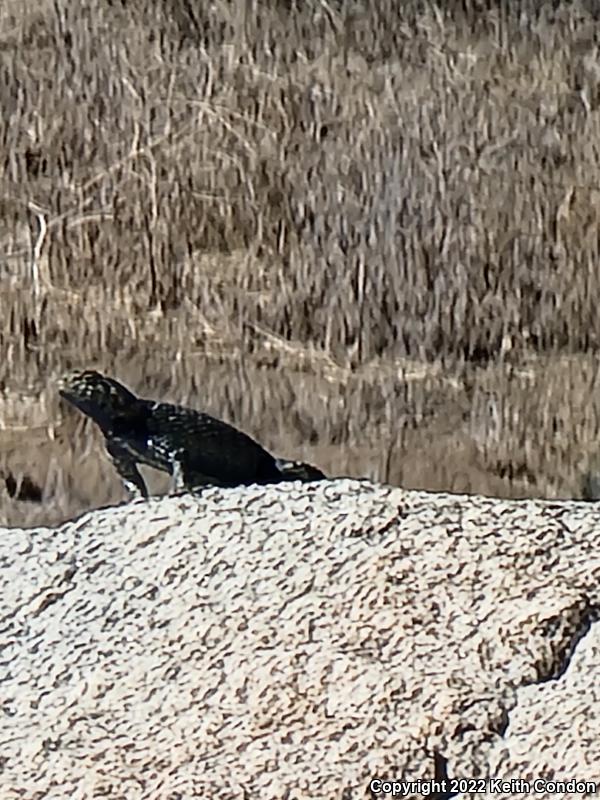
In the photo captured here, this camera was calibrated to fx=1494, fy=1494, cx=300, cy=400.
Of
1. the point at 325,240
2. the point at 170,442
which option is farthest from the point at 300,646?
the point at 325,240

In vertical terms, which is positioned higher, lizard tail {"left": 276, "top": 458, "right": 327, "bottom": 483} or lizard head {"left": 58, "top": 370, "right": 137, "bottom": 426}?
lizard head {"left": 58, "top": 370, "right": 137, "bottom": 426}

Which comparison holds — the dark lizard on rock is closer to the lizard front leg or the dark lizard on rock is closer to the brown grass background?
the lizard front leg

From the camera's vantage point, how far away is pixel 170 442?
6.06ft

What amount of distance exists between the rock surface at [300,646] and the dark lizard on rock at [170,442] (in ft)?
0.46

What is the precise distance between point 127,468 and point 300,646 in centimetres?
52

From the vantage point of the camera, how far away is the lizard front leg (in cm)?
192

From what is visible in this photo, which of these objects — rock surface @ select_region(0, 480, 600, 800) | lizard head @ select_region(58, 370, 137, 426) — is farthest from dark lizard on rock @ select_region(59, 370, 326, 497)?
rock surface @ select_region(0, 480, 600, 800)

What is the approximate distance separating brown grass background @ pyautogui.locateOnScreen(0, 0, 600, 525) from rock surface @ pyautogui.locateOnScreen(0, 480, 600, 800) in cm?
41

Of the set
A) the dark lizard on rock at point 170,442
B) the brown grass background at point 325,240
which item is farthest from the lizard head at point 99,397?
the brown grass background at point 325,240

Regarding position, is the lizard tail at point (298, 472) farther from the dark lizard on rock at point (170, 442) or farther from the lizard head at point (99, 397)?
the lizard head at point (99, 397)

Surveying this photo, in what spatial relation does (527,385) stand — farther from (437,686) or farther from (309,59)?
(437,686)

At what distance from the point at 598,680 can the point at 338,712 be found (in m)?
0.25

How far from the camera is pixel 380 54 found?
2.10 metres

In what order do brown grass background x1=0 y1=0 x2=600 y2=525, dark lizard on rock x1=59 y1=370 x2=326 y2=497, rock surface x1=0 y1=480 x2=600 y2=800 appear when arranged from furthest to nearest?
brown grass background x1=0 y1=0 x2=600 y2=525 → dark lizard on rock x1=59 y1=370 x2=326 y2=497 → rock surface x1=0 y1=480 x2=600 y2=800
